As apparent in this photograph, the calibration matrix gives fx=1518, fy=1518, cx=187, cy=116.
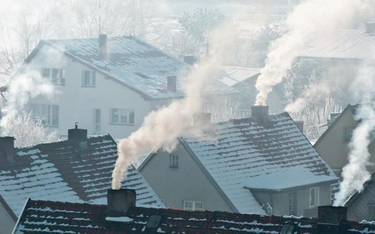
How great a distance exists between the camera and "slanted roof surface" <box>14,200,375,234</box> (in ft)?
94.4


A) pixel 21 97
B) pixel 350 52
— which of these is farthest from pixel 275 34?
pixel 21 97

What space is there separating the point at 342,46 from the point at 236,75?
12.0 m

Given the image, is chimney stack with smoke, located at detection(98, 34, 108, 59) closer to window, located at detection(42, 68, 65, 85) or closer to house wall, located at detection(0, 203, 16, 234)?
window, located at detection(42, 68, 65, 85)

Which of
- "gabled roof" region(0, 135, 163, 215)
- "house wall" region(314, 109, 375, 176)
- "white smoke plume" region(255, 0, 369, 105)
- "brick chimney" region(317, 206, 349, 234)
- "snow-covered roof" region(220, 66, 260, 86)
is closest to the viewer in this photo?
"brick chimney" region(317, 206, 349, 234)

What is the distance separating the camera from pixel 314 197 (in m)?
53.0

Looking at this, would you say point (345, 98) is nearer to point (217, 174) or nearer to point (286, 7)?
point (217, 174)

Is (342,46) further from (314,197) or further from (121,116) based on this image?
(314,197)

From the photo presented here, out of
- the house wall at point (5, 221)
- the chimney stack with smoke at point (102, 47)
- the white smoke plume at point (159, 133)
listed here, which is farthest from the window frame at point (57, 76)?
the house wall at point (5, 221)

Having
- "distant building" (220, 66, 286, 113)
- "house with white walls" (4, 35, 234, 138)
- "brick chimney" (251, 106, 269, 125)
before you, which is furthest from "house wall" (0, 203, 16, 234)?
"distant building" (220, 66, 286, 113)

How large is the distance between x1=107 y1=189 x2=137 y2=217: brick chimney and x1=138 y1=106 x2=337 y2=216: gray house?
18618 millimetres

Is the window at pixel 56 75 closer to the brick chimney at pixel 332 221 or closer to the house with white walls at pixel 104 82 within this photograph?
the house with white walls at pixel 104 82

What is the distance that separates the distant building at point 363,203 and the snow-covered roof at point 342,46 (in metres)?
63.2

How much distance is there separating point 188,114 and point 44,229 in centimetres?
2116

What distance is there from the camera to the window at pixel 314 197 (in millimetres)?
52656
